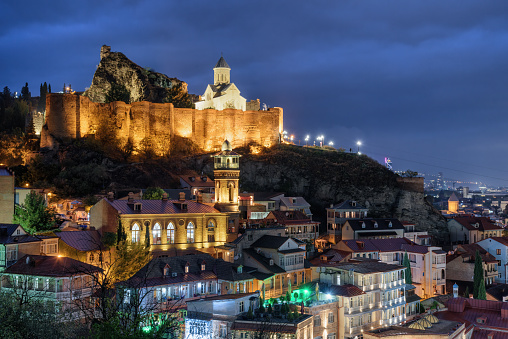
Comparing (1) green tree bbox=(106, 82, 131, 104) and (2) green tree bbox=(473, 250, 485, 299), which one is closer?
(2) green tree bbox=(473, 250, 485, 299)

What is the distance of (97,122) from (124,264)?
44.9 meters

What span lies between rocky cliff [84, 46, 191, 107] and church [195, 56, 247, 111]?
378cm

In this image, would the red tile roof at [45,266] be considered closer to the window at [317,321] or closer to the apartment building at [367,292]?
the window at [317,321]

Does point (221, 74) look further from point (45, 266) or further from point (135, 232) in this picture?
point (45, 266)

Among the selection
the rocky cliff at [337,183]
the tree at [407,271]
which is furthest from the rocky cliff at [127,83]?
the tree at [407,271]

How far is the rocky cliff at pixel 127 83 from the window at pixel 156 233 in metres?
52.2

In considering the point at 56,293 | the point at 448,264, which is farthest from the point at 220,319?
the point at 448,264

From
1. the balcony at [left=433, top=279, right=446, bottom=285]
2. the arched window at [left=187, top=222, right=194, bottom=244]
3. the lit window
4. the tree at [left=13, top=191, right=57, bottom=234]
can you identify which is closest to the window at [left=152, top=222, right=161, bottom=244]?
the lit window

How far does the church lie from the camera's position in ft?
322

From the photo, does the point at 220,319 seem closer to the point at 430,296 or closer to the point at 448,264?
the point at 430,296

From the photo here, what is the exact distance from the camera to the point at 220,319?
117ft

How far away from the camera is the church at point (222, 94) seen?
98.1m

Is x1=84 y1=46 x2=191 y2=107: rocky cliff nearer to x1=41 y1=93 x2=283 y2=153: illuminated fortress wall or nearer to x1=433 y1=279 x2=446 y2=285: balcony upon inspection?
x1=41 y1=93 x2=283 y2=153: illuminated fortress wall

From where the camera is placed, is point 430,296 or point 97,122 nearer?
point 430,296
